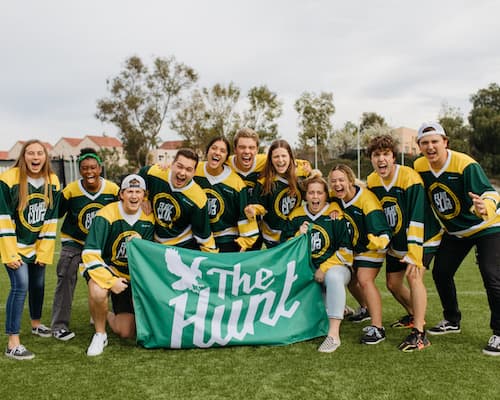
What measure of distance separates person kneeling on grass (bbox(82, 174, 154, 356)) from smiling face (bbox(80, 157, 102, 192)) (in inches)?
19.5

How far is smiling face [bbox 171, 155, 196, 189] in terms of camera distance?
4324mm

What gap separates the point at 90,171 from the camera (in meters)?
4.61

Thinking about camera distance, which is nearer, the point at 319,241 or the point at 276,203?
the point at 319,241

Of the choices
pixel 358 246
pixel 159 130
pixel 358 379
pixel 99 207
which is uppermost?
pixel 159 130

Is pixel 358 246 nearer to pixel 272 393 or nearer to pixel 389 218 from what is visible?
pixel 389 218

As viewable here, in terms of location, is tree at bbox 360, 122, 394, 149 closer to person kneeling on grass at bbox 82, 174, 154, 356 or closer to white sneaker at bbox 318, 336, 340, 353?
white sneaker at bbox 318, 336, 340, 353

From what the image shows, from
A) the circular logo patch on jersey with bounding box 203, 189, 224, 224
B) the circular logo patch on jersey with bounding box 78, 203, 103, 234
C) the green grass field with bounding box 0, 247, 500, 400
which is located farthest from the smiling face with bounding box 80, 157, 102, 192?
the green grass field with bounding box 0, 247, 500, 400

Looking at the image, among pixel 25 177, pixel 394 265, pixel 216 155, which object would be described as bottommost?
pixel 394 265

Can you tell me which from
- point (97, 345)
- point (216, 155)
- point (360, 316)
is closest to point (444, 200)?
point (360, 316)

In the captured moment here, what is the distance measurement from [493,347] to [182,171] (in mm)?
3072

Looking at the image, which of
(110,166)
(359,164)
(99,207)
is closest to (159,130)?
(110,166)

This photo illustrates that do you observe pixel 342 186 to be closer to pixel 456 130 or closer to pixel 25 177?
pixel 25 177

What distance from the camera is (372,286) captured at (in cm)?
429

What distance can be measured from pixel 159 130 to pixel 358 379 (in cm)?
3519
